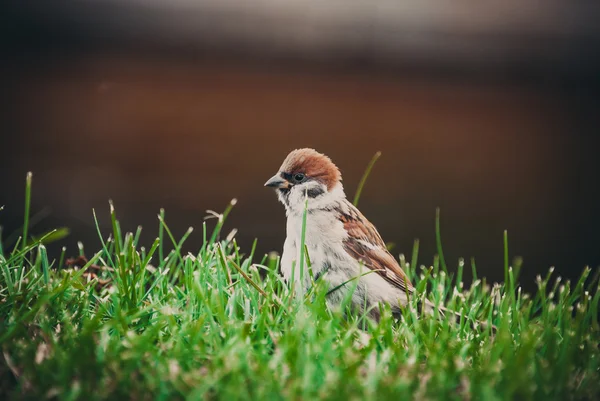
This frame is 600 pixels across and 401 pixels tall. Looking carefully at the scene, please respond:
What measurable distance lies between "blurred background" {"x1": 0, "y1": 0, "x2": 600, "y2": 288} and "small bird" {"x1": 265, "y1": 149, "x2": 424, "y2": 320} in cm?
107

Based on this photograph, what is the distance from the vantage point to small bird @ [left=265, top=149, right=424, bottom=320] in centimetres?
265

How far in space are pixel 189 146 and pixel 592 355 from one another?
2.74 meters

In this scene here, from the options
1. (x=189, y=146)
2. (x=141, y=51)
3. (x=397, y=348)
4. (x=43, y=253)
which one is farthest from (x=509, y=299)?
(x=141, y=51)

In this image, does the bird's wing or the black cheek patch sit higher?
the black cheek patch

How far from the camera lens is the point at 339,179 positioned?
118 inches

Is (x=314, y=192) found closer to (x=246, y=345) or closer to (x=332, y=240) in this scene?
(x=332, y=240)


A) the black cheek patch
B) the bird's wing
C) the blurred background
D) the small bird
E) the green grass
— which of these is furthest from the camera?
the blurred background

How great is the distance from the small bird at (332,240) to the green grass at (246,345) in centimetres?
16

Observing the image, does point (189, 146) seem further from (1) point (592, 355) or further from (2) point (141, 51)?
(1) point (592, 355)

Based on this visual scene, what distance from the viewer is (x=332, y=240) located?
2744mm

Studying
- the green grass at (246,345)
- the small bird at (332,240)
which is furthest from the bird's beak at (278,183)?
the green grass at (246,345)

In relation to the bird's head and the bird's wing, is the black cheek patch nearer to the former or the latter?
the bird's head

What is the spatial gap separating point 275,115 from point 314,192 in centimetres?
136

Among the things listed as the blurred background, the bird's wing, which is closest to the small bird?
the bird's wing
